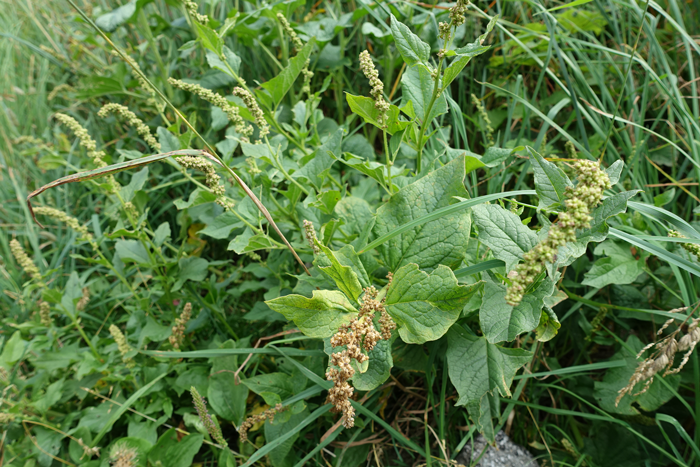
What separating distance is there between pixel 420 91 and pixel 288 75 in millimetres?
432

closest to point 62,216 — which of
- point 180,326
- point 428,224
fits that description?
point 180,326

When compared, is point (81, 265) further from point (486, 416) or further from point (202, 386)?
point (486, 416)

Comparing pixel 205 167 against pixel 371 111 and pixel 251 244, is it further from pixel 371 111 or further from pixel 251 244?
pixel 371 111

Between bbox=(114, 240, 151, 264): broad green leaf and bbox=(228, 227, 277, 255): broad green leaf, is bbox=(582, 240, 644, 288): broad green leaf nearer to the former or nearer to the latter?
bbox=(228, 227, 277, 255): broad green leaf

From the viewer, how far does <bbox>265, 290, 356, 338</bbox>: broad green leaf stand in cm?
93

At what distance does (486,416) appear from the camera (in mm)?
1130

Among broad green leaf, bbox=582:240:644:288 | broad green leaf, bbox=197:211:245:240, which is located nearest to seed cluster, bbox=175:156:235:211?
broad green leaf, bbox=197:211:245:240

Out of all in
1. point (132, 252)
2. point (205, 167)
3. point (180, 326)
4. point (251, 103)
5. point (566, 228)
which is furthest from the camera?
point (132, 252)

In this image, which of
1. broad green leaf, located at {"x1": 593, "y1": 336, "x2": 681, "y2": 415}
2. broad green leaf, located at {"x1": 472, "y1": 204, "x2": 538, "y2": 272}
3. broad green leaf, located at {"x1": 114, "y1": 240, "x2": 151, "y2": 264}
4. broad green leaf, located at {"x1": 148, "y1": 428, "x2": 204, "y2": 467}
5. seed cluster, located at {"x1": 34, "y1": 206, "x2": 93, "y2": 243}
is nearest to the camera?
broad green leaf, located at {"x1": 472, "y1": 204, "x2": 538, "y2": 272}

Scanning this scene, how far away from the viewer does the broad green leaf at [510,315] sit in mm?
918

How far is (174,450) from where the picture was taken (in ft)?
4.82

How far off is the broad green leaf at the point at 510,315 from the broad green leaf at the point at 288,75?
0.87 meters

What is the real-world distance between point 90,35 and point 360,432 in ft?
7.96

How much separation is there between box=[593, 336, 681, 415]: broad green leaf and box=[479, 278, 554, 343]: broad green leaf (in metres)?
0.61
